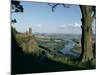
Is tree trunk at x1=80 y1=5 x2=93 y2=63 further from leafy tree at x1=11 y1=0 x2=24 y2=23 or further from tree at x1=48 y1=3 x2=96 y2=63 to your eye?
leafy tree at x1=11 y1=0 x2=24 y2=23

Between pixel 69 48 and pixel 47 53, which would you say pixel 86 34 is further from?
pixel 47 53

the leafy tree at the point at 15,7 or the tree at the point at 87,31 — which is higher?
the leafy tree at the point at 15,7

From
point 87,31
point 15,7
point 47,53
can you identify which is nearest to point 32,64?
point 47,53

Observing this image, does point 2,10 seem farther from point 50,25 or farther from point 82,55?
point 82,55

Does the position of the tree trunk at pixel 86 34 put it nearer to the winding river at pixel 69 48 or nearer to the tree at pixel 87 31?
the tree at pixel 87 31

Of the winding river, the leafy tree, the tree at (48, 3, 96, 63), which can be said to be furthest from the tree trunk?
the leafy tree

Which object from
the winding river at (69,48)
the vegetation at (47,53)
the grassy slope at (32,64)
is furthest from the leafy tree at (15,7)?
the winding river at (69,48)
